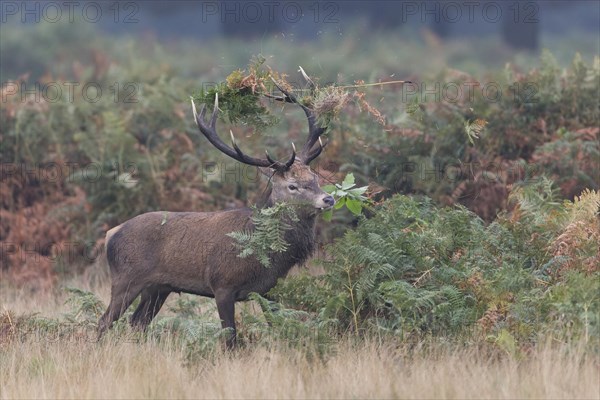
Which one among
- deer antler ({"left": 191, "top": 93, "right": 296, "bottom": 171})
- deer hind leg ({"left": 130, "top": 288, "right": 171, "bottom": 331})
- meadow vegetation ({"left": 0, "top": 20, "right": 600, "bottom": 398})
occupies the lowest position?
deer hind leg ({"left": 130, "top": 288, "right": 171, "bottom": 331})

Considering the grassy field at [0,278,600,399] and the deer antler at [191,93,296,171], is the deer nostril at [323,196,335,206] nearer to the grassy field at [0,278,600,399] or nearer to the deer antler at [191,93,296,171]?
the deer antler at [191,93,296,171]

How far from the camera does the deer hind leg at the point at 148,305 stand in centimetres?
1105

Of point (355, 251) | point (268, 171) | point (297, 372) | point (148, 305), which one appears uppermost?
point (268, 171)

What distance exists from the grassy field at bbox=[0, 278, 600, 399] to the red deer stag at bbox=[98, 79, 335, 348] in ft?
3.30

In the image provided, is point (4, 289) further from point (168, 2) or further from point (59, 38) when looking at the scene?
point (168, 2)

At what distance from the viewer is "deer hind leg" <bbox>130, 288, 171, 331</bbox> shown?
1105 centimetres

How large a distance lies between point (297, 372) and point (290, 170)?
2.41 meters

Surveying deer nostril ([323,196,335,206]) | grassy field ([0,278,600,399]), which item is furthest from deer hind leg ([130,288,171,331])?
deer nostril ([323,196,335,206])

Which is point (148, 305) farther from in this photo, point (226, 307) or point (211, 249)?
point (226, 307)

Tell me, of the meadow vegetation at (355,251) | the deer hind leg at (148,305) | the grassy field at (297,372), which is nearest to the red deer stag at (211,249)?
the deer hind leg at (148,305)

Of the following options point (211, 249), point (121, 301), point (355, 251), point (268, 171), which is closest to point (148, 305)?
point (121, 301)

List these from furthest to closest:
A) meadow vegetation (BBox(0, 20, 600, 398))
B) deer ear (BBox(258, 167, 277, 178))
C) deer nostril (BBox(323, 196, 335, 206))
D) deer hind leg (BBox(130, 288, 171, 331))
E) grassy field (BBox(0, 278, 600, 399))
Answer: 1. deer hind leg (BBox(130, 288, 171, 331))
2. deer ear (BBox(258, 167, 277, 178))
3. deer nostril (BBox(323, 196, 335, 206))
4. meadow vegetation (BBox(0, 20, 600, 398))
5. grassy field (BBox(0, 278, 600, 399))

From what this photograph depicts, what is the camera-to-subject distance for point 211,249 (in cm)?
1062

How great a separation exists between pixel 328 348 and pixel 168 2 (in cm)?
3497
